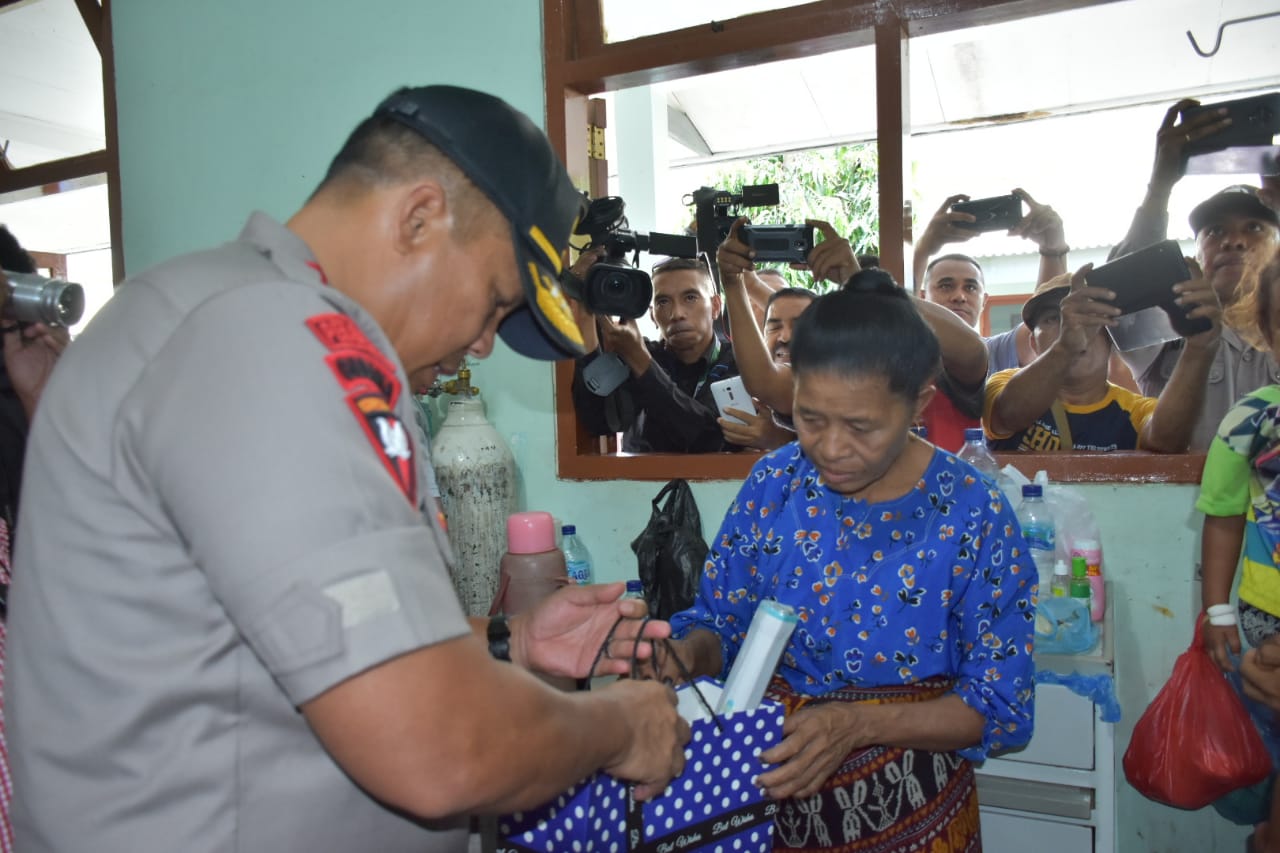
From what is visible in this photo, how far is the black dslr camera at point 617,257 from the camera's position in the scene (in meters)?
2.11

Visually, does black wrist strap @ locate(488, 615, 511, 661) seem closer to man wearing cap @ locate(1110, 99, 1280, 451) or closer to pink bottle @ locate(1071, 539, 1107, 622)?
pink bottle @ locate(1071, 539, 1107, 622)

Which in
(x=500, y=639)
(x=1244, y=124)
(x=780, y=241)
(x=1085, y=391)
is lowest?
(x=500, y=639)

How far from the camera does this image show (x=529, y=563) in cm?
227

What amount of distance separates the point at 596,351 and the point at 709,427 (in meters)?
0.41

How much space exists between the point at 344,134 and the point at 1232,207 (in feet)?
8.83

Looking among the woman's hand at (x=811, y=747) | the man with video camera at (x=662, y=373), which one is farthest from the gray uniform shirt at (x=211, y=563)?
the man with video camera at (x=662, y=373)

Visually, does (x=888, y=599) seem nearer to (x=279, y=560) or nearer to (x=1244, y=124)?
(x=279, y=560)

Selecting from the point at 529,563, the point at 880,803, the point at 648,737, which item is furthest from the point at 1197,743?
the point at 529,563

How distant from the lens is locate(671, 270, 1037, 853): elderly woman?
133cm

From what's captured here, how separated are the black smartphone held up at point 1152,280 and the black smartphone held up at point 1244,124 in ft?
1.16

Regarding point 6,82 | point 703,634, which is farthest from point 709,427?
point 6,82

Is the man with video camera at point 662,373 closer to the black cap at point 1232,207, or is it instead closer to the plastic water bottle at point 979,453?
the plastic water bottle at point 979,453

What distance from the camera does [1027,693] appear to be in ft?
4.43

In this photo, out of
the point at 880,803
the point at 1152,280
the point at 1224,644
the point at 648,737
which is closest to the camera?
the point at 648,737
